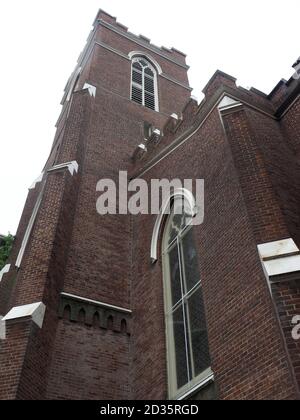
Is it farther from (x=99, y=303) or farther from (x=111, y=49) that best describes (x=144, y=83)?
(x=99, y=303)

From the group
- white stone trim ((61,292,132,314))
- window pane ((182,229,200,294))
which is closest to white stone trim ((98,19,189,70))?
window pane ((182,229,200,294))

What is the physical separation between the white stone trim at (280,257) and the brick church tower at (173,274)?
0.02 m

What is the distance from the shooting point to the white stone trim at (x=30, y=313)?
7.94 m

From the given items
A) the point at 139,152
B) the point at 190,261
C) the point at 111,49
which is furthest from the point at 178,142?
the point at 111,49

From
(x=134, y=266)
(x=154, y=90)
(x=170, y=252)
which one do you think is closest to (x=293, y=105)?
(x=170, y=252)

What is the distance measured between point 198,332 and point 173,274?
188cm

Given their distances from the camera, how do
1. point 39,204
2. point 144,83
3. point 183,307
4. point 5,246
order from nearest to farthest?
point 183,307, point 39,204, point 5,246, point 144,83

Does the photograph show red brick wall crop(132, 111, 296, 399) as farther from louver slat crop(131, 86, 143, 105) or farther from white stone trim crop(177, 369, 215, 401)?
louver slat crop(131, 86, 143, 105)

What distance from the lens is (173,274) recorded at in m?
9.91

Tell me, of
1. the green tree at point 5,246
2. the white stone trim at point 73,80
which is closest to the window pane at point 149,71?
the white stone trim at point 73,80

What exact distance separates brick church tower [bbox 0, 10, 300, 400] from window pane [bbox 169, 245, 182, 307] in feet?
0.26

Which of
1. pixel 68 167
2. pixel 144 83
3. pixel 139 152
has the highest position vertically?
pixel 144 83

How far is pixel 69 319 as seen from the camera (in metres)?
9.29
